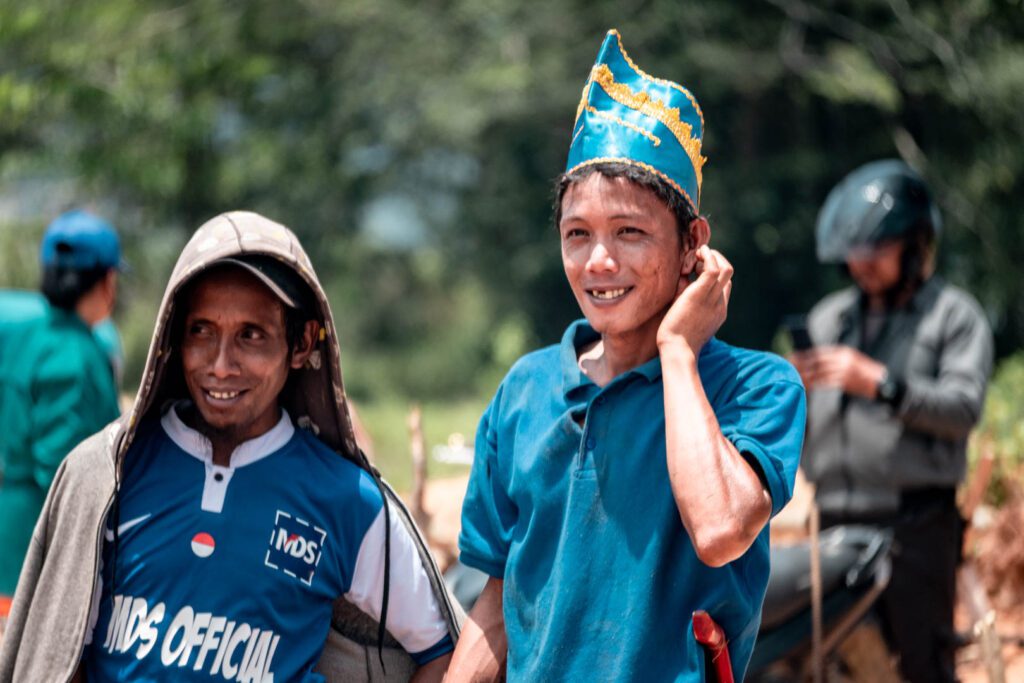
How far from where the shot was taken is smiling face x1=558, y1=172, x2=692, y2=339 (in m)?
2.36

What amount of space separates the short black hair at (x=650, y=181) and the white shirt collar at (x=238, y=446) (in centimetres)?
81

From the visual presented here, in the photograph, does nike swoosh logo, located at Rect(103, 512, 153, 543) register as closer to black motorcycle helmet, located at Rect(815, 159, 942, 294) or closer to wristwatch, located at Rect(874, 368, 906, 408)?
wristwatch, located at Rect(874, 368, 906, 408)

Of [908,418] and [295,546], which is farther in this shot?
[908,418]

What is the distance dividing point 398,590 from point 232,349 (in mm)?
566

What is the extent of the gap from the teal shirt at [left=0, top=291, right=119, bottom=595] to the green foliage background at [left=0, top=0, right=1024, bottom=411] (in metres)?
9.40

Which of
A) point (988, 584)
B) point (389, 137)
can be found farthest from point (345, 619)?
point (389, 137)

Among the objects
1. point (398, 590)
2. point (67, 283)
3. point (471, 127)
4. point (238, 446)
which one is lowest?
point (398, 590)

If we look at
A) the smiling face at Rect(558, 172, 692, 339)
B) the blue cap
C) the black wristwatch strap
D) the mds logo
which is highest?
the blue cap

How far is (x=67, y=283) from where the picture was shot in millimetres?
4586

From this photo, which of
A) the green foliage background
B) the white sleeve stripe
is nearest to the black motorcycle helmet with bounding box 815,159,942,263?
the white sleeve stripe

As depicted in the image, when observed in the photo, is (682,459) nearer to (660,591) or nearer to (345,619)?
(660,591)

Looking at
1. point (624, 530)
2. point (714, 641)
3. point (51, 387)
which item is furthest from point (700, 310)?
point (51, 387)

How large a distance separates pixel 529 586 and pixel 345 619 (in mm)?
535

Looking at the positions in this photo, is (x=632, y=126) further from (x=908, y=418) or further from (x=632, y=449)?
(x=908, y=418)
